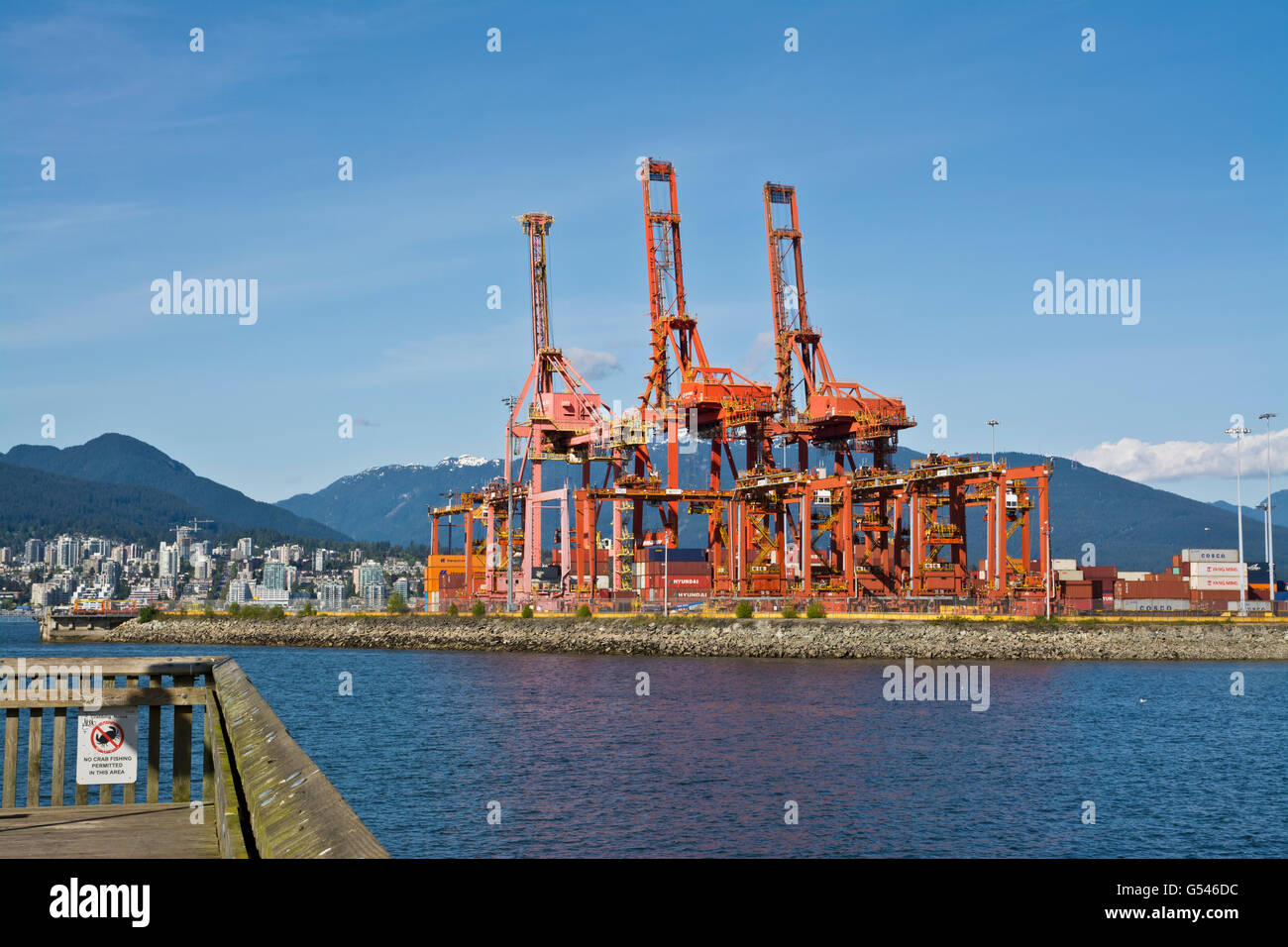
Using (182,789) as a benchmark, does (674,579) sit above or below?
below

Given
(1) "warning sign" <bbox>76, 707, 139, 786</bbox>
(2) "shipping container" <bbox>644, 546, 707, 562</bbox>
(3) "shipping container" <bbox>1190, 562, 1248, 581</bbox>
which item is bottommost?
(3) "shipping container" <bbox>1190, 562, 1248, 581</bbox>

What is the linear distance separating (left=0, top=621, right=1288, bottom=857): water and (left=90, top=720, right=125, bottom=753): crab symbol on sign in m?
14.0

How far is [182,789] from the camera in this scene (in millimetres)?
12438

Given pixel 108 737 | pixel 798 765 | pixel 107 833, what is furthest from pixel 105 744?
pixel 798 765

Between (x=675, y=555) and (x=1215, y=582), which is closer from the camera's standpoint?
(x=1215, y=582)

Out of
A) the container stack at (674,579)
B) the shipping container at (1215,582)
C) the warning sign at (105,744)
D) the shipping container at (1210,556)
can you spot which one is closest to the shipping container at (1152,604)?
the shipping container at (1215,582)

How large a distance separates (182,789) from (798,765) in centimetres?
2779

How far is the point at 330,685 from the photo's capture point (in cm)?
6888

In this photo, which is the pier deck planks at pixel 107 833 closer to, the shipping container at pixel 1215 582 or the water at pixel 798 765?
the water at pixel 798 765

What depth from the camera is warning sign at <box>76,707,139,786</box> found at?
1141 cm

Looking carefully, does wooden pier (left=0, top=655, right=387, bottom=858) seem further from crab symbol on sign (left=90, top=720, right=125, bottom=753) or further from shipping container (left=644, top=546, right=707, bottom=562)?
shipping container (left=644, top=546, right=707, bottom=562)

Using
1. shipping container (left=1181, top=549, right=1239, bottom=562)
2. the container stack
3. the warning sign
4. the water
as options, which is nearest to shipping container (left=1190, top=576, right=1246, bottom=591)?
shipping container (left=1181, top=549, right=1239, bottom=562)

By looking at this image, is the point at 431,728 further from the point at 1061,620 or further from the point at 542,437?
the point at 542,437

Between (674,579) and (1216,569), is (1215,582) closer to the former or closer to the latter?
(1216,569)
